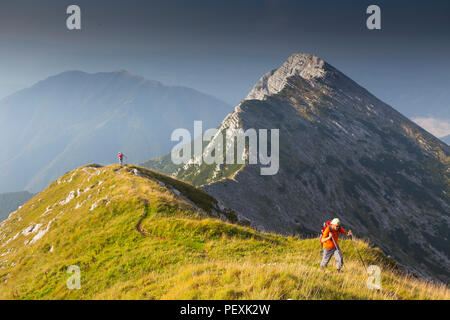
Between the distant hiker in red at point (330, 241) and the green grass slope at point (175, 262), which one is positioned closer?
the green grass slope at point (175, 262)

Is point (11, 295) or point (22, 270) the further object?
point (22, 270)

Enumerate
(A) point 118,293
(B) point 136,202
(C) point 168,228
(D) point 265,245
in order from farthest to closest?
(B) point 136,202
(C) point 168,228
(D) point 265,245
(A) point 118,293

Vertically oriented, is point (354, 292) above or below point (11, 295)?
above

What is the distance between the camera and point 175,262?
1508 cm

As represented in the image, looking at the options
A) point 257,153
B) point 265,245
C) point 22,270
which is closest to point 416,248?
point 257,153

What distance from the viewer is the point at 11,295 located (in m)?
17.7

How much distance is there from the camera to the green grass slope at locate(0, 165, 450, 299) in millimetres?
9125

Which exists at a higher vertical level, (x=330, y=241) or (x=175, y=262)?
(x=330, y=241)

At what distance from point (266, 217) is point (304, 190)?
77615 mm

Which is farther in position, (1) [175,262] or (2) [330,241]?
(1) [175,262]

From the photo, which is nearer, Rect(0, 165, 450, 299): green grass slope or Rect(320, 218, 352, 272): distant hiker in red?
Rect(0, 165, 450, 299): green grass slope

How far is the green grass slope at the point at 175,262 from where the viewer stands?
912cm
